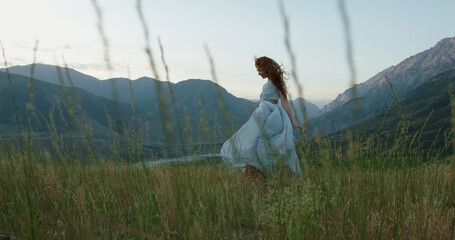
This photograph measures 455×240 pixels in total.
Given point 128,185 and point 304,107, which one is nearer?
point 304,107

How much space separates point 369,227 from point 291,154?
2934 mm

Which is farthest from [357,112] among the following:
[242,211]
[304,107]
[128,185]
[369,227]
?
[128,185]

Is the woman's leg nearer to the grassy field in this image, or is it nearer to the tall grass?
the grassy field

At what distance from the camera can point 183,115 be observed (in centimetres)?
211

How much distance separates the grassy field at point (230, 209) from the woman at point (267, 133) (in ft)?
4.95

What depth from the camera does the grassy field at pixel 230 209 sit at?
6.54ft

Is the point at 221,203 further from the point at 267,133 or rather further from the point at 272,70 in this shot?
the point at 272,70

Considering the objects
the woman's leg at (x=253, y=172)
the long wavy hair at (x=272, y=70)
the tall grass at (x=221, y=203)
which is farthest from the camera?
the long wavy hair at (x=272, y=70)

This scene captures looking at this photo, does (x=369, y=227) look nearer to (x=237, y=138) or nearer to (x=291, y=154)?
(x=291, y=154)

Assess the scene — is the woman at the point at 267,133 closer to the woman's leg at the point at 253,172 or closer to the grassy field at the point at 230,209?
the woman's leg at the point at 253,172

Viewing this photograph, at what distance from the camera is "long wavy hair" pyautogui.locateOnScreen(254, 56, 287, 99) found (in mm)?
5414

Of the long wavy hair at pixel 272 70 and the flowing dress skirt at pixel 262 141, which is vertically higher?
the long wavy hair at pixel 272 70

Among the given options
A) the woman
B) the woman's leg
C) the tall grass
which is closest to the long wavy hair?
the woman

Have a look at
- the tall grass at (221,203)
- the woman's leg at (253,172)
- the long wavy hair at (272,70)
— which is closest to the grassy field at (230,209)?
the tall grass at (221,203)
